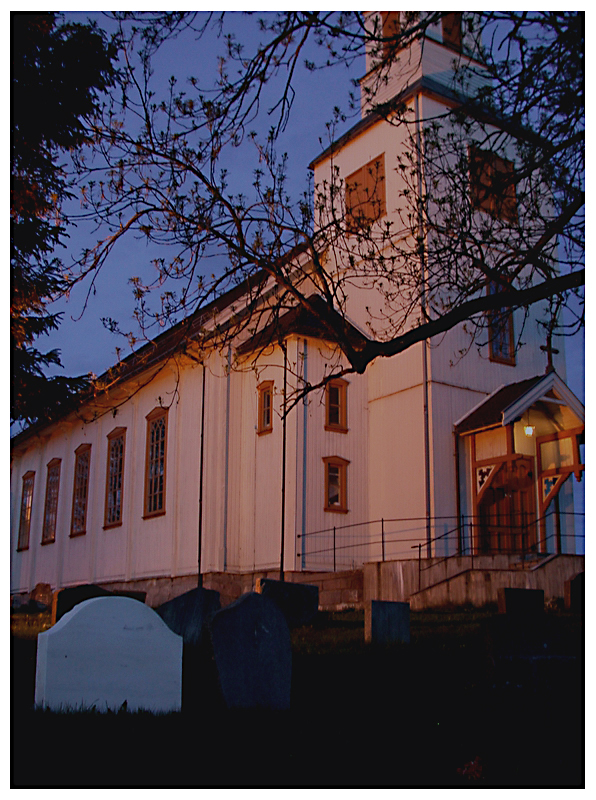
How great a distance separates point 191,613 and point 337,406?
11.0m

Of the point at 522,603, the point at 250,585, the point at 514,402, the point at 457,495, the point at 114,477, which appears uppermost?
the point at 514,402

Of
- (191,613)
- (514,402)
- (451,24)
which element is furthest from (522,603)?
(451,24)

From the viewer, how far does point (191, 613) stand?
11523 mm

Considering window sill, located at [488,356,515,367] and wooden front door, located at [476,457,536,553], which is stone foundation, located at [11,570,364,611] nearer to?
wooden front door, located at [476,457,536,553]

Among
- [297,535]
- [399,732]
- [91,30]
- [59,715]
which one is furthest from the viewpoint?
[297,535]

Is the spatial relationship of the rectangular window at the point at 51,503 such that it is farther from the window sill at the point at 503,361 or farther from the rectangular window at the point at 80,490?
the window sill at the point at 503,361

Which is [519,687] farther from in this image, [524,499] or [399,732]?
[524,499]

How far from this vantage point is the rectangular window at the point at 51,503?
99.5 feet

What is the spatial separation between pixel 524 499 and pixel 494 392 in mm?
2951

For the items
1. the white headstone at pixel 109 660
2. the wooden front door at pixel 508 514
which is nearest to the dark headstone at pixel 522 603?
the white headstone at pixel 109 660

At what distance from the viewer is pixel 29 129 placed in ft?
28.4

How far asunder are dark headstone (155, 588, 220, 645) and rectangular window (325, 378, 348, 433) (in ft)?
32.6

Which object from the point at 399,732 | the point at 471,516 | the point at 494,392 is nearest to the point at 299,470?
the point at 471,516

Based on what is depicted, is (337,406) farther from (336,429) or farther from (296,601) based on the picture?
(296,601)
